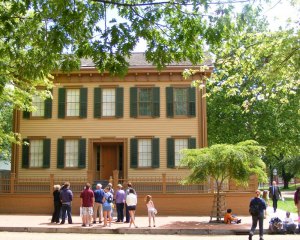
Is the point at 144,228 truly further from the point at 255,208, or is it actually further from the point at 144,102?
the point at 144,102

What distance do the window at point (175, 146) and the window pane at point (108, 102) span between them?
3.89m

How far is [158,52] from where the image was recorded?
8938mm

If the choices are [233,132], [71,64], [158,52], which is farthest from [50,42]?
[233,132]

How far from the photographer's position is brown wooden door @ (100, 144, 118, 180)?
89.4 feet

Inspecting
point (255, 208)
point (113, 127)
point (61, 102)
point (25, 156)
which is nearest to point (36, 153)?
point (25, 156)

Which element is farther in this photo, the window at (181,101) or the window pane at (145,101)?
the window pane at (145,101)

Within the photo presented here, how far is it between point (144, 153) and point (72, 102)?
5.42 meters

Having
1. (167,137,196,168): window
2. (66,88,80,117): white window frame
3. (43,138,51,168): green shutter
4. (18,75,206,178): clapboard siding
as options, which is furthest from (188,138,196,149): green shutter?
(43,138,51,168): green shutter

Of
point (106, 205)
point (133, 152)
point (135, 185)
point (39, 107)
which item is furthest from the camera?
point (39, 107)

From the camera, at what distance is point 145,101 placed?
88.2 feet

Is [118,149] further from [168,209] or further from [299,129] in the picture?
[299,129]

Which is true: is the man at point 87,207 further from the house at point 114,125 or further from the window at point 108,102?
the window at point 108,102

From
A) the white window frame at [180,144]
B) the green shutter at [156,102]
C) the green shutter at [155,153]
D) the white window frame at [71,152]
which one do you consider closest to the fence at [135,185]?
the green shutter at [155,153]

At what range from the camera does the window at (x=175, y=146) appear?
26.1 m
